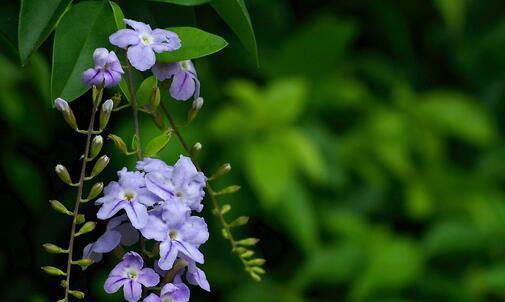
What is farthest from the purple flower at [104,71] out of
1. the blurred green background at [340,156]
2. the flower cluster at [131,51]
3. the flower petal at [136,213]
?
the blurred green background at [340,156]

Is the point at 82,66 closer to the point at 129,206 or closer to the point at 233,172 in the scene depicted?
the point at 129,206

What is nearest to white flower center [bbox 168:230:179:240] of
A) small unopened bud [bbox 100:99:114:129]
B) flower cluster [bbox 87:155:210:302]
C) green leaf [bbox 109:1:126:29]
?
flower cluster [bbox 87:155:210:302]

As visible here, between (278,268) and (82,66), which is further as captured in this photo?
(278,268)

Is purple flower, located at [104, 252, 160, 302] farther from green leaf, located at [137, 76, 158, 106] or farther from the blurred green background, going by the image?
the blurred green background

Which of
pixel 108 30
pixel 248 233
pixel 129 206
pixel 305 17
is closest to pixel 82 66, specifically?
pixel 108 30

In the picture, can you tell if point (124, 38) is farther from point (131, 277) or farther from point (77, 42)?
point (131, 277)
